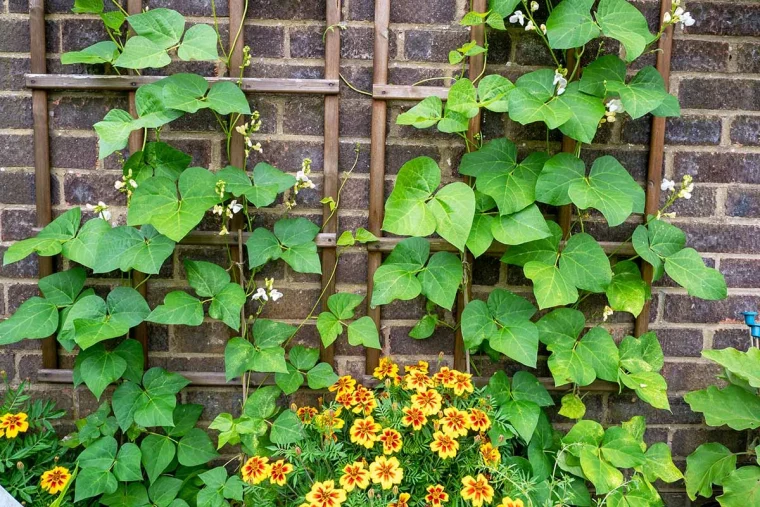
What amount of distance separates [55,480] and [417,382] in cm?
98

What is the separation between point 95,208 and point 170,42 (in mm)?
502

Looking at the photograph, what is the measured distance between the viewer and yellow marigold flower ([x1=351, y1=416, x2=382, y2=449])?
139cm

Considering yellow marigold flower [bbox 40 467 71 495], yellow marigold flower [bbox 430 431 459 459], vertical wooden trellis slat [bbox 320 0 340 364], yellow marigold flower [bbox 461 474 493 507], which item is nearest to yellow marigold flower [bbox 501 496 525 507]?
yellow marigold flower [bbox 461 474 493 507]

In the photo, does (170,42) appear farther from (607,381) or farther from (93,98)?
(607,381)

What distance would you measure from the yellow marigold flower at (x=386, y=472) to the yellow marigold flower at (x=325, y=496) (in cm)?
8

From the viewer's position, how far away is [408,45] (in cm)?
167

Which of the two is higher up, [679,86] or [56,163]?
[679,86]

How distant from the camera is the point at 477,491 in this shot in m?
1.32

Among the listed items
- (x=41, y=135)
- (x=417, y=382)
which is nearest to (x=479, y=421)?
(x=417, y=382)

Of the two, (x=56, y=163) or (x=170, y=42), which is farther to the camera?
(x=56, y=163)

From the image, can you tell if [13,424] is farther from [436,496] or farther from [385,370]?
[436,496]

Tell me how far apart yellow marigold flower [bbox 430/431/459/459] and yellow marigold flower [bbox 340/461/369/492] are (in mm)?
170

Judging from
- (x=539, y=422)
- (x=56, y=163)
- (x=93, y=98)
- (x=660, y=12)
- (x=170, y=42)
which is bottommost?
(x=539, y=422)

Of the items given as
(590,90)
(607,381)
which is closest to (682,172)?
(590,90)
